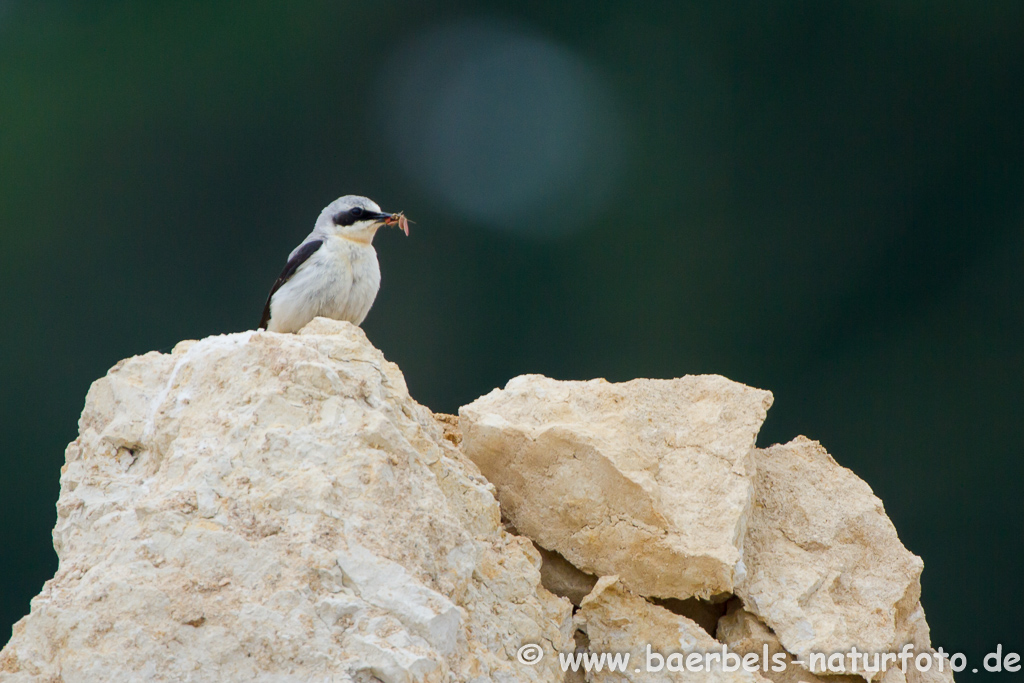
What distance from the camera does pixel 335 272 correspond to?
4637mm

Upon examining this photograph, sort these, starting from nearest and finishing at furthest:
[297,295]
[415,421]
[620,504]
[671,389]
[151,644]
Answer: [151,644], [415,421], [620,504], [671,389], [297,295]

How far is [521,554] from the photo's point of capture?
336cm

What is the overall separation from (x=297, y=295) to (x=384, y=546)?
210 cm

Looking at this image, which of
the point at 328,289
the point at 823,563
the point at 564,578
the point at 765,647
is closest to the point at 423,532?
the point at 564,578

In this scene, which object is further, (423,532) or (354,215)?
(354,215)

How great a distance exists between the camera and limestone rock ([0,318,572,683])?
2598 mm

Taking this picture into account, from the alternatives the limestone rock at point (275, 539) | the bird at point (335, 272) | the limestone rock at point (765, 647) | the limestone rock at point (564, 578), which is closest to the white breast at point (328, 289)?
the bird at point (335, 272)

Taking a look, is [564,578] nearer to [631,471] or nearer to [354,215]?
[631,471]

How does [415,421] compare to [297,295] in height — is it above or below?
below

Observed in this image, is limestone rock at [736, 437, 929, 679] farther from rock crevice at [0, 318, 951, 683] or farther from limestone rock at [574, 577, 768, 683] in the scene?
limestone rock at [574, 577, 768, 683]

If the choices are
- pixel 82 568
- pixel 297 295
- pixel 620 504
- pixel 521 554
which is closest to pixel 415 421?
pixel 521 554

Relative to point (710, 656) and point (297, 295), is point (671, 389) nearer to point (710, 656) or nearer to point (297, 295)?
point (710, 656)

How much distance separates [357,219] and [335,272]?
0.32m

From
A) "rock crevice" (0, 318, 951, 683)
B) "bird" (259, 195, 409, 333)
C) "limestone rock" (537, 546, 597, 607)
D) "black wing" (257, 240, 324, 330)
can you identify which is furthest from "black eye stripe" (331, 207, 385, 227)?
"limestone rock" (537, 546, 597, 607)
